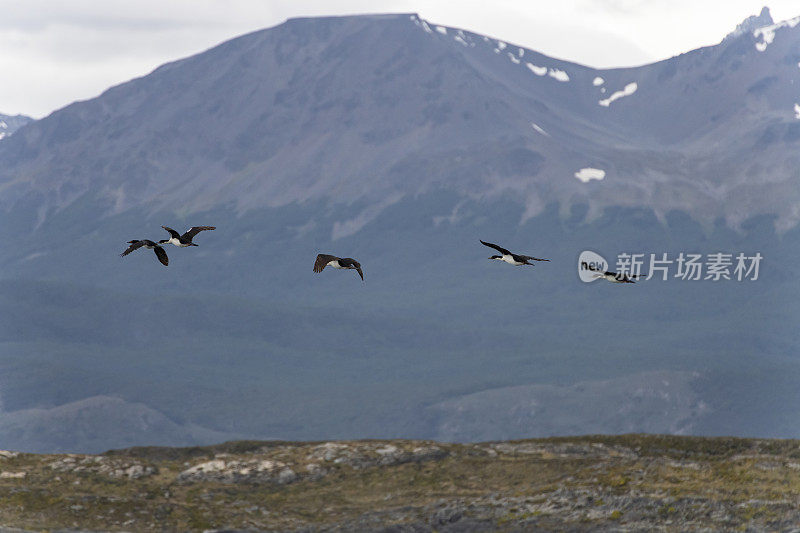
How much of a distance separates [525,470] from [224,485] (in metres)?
23.5

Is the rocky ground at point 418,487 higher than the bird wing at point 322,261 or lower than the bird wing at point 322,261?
lower

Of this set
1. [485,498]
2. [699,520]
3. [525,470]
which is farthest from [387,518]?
[699,520]

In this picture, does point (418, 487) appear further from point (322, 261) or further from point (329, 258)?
point (322, 261)

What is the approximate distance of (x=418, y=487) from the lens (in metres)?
88.9

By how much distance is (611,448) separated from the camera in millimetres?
101688

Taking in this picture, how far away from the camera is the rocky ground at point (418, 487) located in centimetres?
7556

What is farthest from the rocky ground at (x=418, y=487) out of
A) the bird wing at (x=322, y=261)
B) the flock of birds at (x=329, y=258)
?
the bird wing at (x=322, y=261)

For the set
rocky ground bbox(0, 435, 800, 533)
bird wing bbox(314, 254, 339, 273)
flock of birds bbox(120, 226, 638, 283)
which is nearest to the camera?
bird wing bbox(314, 254, 339, 273)

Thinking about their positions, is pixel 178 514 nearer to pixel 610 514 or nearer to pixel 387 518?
pixel 387 518

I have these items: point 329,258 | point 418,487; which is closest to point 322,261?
point 329,258

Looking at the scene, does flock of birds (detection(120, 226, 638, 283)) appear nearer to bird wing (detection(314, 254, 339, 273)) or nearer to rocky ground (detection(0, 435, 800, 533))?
bird wing (detection(314, 254, 339, 273))

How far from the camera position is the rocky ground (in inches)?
2975

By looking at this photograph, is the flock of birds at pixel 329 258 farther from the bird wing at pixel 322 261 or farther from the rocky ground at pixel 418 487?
the rocky ground at pixel 418 487

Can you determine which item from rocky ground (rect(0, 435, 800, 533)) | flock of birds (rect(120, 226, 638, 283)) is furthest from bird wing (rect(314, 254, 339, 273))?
rocky ground (rect(0, 435, 800, 533))
